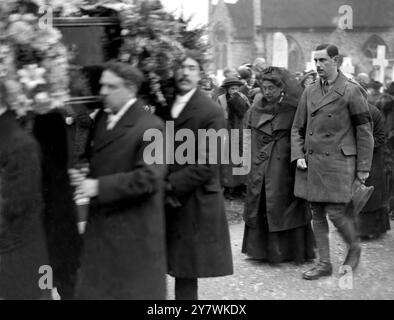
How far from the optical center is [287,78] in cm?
759

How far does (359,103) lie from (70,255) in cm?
294

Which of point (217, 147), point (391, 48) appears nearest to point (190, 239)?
point (217, 147)

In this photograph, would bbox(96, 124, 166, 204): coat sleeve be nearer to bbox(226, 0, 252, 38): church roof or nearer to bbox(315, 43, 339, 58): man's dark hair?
bbox(315, 43, 339, 58): man's dark hair

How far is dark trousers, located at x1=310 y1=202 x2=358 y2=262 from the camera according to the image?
6.77 m

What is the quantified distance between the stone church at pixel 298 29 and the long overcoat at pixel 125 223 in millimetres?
46179

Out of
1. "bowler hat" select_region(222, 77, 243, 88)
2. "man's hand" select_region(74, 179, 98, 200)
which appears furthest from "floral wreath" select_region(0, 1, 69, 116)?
"bowler hat" select_region(222, 77, 243, 88)

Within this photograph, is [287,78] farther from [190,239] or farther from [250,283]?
[190,239]

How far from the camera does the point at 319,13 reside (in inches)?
2092

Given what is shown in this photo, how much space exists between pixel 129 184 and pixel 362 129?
9.92ft

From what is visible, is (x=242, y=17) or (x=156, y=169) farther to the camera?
(x=242, y=17)

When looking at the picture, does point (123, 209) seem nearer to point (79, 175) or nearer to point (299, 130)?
point (79, 175)

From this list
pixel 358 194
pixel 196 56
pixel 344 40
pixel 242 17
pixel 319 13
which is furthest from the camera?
pixel 242 17

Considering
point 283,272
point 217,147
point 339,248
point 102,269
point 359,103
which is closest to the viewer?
point 102,269

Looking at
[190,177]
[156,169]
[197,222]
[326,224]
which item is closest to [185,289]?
[197,222]
